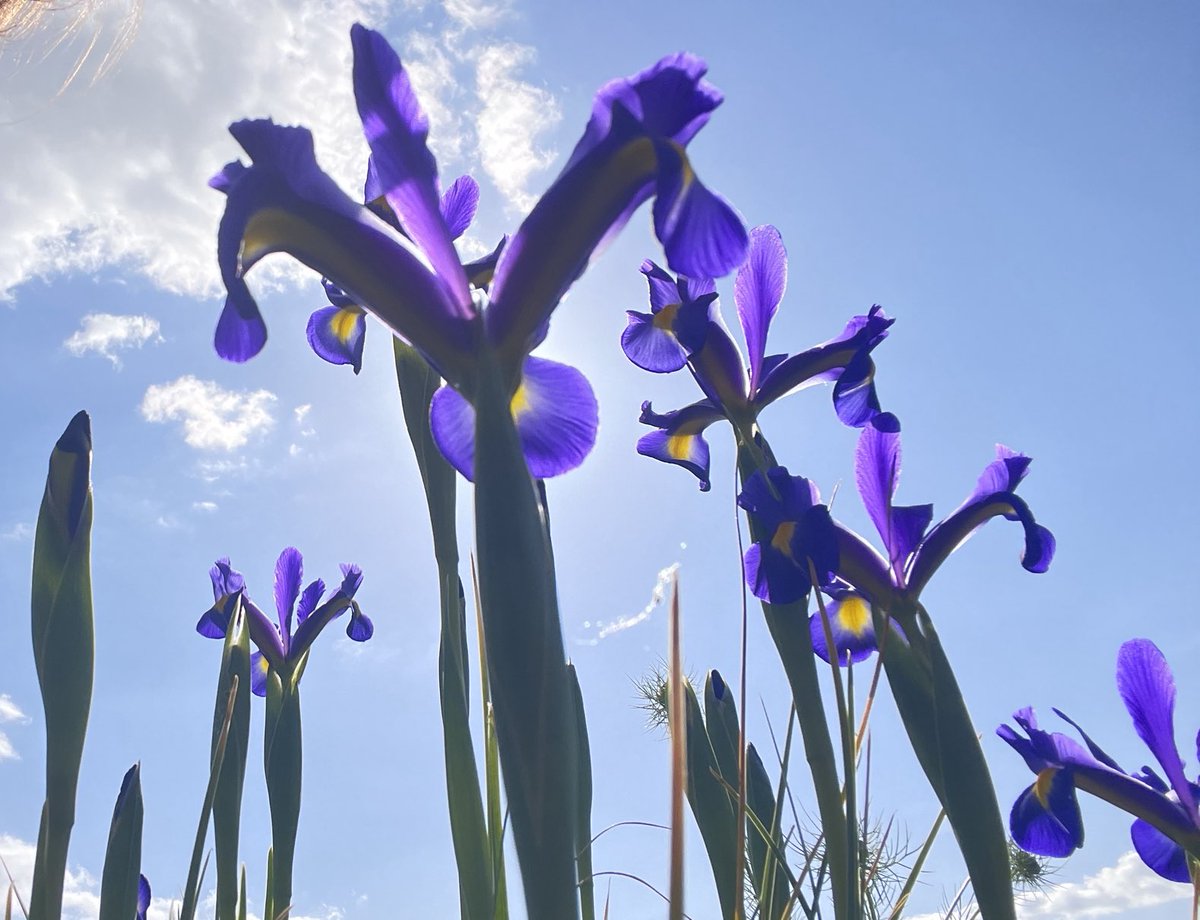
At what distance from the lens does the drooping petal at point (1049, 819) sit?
2.29 metres

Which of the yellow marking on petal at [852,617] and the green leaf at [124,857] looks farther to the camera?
the yellow marking on petal at [852,617]

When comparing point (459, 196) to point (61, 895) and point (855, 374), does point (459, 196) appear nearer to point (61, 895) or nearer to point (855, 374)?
point (855, 374)

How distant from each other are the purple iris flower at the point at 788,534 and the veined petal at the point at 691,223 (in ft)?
2.30

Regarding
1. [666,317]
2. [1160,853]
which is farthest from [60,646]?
[1160,853]

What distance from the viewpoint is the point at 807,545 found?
1.85m

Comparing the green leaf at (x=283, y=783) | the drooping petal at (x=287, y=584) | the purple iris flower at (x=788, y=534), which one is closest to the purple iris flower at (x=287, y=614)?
the drooping petal at (x=287, y=584)

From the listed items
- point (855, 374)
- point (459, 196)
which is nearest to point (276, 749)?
point (459, 196)

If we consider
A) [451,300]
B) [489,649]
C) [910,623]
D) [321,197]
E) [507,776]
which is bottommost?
[507,776]

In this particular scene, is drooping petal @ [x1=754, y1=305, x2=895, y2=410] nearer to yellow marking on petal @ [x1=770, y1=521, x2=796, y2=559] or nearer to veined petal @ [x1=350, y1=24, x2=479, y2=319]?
yellow marking on petal @ [x1=770, y1=521, x2=796, y2=559]

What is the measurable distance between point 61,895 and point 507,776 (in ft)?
3.68

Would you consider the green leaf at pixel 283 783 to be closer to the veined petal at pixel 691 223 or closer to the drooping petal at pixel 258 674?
the drooping petal at pixel 258 674

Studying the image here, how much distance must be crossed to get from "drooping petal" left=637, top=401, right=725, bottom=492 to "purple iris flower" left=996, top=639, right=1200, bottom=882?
3.16 ft

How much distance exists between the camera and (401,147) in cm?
143

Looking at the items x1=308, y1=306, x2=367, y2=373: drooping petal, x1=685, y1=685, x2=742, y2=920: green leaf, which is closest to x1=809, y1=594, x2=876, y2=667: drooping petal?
x1=685, y1=685, x2=742, y2=920: green leaf
